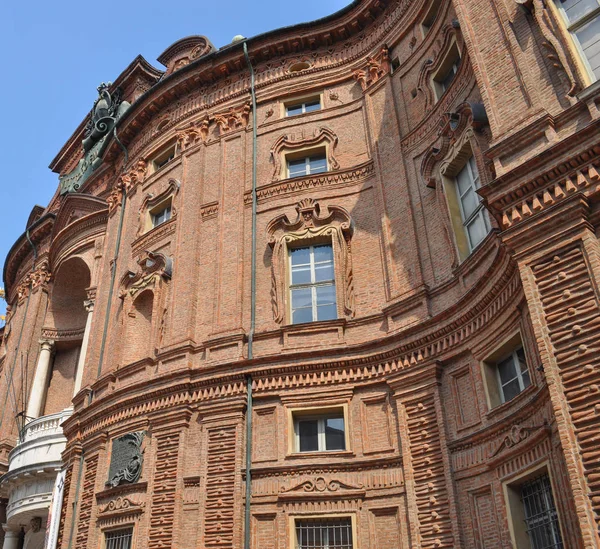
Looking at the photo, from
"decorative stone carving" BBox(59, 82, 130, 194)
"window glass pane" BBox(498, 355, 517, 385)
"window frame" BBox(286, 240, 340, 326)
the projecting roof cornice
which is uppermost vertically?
"decorative stone carving" BBox(59, 82, 130, 194)

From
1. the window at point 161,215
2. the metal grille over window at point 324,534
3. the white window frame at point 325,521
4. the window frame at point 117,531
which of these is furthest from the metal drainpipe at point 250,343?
the window at point 161,215

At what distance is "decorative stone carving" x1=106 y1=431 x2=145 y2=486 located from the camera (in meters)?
14.8

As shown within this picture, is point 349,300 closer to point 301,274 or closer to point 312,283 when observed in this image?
point 312,283

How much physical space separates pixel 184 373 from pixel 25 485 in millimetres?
9178

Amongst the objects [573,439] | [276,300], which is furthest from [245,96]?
[573,439]

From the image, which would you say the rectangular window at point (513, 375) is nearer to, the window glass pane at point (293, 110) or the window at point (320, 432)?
the window at point (320, 432)

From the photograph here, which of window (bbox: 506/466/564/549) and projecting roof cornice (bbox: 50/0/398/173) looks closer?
window (bbox: 506/466/564/549)

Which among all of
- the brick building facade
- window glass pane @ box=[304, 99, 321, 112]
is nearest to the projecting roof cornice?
the brick building facade

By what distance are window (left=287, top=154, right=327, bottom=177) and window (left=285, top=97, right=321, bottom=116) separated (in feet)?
6.12

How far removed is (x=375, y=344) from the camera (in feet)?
44.0

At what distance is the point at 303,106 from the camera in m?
19.2

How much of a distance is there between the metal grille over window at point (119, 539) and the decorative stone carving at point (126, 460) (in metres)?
0.71

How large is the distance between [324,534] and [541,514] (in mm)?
4703

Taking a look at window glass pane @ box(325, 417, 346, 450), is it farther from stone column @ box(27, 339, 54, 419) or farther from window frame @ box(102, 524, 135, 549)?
stone column @ box(27, 339, 54, 419)
